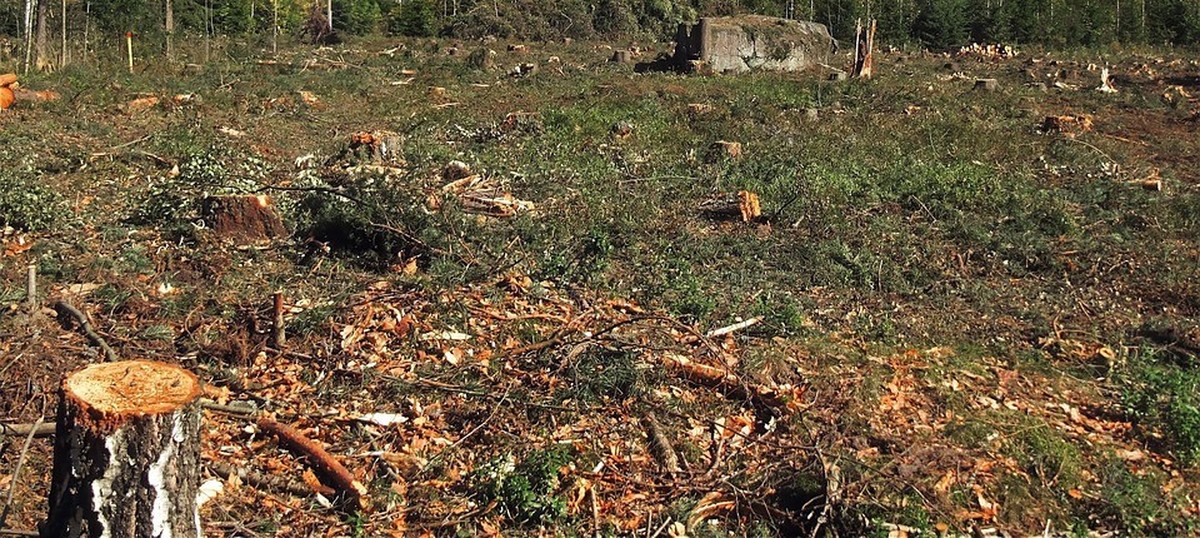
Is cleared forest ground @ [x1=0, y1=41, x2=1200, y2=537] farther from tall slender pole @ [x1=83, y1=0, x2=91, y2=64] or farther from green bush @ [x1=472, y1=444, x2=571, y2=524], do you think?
tall slender pole @ [x1=83, y1=0, x2=91, y2=64]

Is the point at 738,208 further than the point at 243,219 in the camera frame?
Yes

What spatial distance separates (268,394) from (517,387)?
120 centimetres

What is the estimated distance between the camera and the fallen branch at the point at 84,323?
4.85m

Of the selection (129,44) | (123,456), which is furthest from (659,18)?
(123,456)

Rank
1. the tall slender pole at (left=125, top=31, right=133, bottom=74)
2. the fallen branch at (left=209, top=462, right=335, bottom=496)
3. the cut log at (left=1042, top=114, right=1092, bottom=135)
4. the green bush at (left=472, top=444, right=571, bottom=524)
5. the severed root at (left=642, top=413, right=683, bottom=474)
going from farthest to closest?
the tall slender pole at (left=125, top=31, right=133, bottom=74)
the cut log at (left=1042, top=114, right=1092, bottom=135)
the severed root at (left=642, top=413, right=683, bottom=474)
the fallen branch at (left=209, top=462, right=335, bottom=496)
the green bush at (left=472, top=444, right=571, bottom=524)

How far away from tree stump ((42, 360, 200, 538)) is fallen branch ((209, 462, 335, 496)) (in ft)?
4.06

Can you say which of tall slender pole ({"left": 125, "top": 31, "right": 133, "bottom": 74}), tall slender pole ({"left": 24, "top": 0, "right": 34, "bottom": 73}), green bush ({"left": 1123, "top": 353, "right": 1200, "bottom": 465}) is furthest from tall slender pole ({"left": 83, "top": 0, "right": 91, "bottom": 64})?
green bush ({"left": 1123, "top": 353, "right": 1200, "bottom": 465})

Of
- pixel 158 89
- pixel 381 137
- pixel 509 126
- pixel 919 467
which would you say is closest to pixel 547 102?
pixel 509 126

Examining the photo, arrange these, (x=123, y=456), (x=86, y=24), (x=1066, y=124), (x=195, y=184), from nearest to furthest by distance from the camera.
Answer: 1. (x=123, y=456)
2. (x=195, y=184)
3. (x=1066, y=124)
4. (x=86, y=24)

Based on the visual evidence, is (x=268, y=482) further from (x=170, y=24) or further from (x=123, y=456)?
(x=170, y=24)

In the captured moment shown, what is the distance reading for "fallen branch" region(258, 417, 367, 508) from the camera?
409cm

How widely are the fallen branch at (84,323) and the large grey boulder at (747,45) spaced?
12.9 m

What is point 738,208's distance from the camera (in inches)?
305

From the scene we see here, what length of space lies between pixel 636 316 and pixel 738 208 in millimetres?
2454
